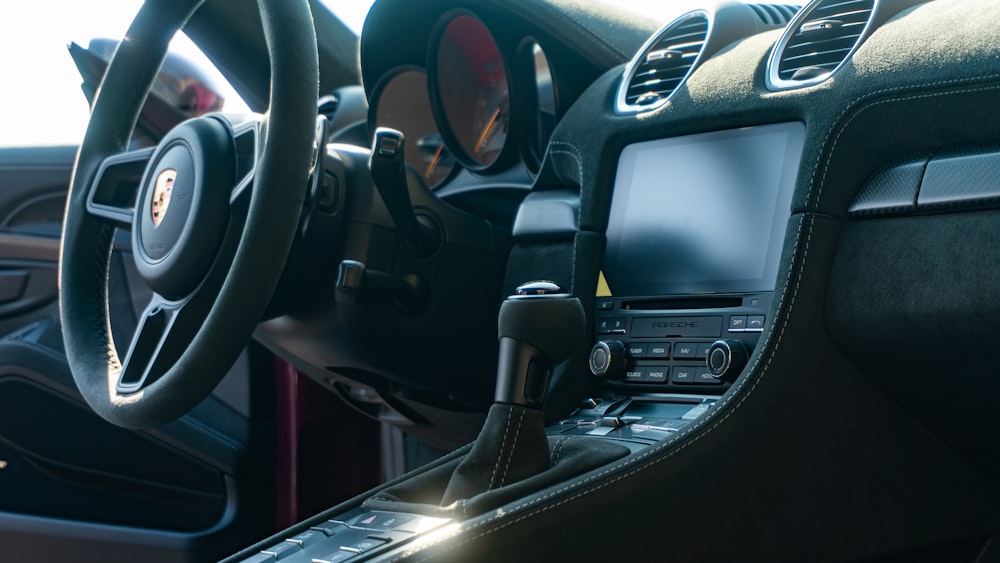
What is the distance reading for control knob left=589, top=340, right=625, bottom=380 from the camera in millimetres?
1431

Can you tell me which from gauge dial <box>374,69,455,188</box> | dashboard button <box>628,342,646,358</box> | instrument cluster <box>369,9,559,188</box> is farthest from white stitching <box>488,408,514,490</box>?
gauge dial <box>374,69,455,188</box>

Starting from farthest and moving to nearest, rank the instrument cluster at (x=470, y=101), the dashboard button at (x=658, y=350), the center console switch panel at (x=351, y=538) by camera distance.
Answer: the instrument cluster at (x=470, y=101) < the dashboard button at (x=658, y=350) < the center console switch panel at (x=351, y=538)

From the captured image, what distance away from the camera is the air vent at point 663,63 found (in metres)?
1.54

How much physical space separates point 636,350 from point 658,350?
4 centimetres

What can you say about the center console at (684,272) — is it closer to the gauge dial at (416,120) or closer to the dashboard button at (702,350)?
the dashboard button at (702,350)

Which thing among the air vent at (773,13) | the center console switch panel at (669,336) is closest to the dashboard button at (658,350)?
the center console switch panel at (669,336)

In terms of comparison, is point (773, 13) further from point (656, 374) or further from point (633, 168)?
point (656, 374)

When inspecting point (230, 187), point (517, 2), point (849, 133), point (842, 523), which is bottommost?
point (842, 523)

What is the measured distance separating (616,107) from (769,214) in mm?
352

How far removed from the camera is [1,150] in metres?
2.27

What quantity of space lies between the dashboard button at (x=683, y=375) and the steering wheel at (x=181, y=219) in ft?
1.72

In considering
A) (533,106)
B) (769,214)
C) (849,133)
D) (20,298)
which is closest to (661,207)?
(769,214)

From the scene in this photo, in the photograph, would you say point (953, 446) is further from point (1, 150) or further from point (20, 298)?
point (1, 150)

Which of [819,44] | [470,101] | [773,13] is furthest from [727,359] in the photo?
[470,101]
